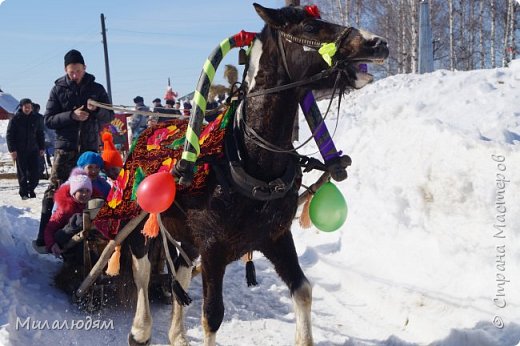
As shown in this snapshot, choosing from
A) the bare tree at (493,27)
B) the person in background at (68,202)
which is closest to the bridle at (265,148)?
the person in background at (68,202)

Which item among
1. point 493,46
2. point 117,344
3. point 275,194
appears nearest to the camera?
point 275,194

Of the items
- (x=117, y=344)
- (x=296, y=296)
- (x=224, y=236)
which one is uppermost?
(x=224, y=236)

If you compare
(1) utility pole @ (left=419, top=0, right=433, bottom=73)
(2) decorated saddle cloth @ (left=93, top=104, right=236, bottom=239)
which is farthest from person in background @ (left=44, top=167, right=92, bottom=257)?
(1) utility pole @ (left=419, top=0, right=433, bottom=73)

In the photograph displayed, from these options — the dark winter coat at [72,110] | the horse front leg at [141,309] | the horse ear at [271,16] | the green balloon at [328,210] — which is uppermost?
the horse ear at [271,16]

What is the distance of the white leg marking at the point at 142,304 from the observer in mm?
4188

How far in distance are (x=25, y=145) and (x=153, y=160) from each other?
854cm

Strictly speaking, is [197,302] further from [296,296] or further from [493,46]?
[493,46]

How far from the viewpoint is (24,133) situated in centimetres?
1130

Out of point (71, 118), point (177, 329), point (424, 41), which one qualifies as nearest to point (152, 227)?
point (177, 329)

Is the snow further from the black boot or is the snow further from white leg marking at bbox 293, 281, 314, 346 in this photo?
white leg marking at bbox 293, 281, 314, 346

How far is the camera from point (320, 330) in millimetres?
4539

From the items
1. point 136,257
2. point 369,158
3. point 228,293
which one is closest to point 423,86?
point 369,158

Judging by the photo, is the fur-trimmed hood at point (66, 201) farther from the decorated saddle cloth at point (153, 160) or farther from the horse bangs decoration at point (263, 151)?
the horse bangs decoration at point (263, 151)

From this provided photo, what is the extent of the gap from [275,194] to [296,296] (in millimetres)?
819
